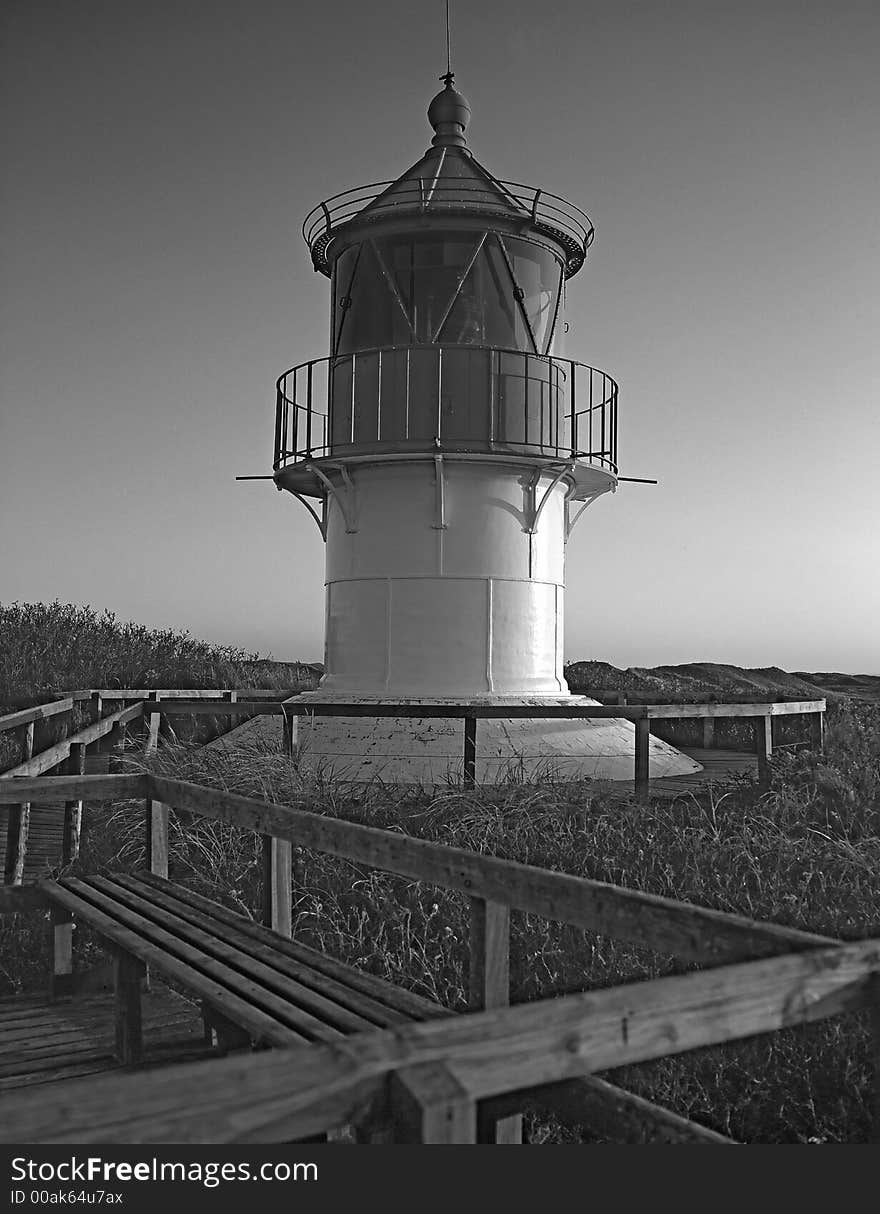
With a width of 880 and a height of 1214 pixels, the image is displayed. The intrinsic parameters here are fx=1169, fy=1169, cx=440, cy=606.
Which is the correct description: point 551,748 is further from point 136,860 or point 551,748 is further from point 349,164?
point 349,164

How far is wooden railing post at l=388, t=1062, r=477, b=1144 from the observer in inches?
89.8

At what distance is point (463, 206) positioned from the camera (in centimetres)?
1377

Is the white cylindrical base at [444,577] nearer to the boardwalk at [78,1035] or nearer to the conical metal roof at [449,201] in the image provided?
the conical metal roof at [449,201]

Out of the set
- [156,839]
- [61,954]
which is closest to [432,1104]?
[61,954]

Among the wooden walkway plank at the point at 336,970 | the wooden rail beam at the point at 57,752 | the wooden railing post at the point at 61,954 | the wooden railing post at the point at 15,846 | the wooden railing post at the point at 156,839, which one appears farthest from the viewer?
the wooden rail beam at the point at 57,752

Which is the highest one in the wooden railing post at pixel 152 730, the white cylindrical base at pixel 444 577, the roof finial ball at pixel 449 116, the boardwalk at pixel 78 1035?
the roof finial ball at pixel 449 116

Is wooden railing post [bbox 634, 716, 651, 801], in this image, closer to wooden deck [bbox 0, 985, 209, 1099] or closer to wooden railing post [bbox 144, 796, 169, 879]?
wooden railing post [bbox 144, 796, 169, 879]

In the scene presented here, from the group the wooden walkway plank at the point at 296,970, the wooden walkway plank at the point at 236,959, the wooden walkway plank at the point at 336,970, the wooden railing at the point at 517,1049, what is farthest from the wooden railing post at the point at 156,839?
the wooden railing at the point at 517,1049

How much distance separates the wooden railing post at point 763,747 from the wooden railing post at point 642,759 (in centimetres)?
142

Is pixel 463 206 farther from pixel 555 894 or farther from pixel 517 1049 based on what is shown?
pixel 517 1049

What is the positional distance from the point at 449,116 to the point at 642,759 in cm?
928

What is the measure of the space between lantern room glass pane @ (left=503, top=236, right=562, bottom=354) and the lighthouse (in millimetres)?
24

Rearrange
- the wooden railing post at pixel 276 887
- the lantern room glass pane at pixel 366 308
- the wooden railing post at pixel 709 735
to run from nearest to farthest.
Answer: the wooden railing post at pixel 276 887, the lantern room glass pane at pixel 366 308, the wooden railing post at pixel 709 735

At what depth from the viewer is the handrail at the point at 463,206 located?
13.9m
